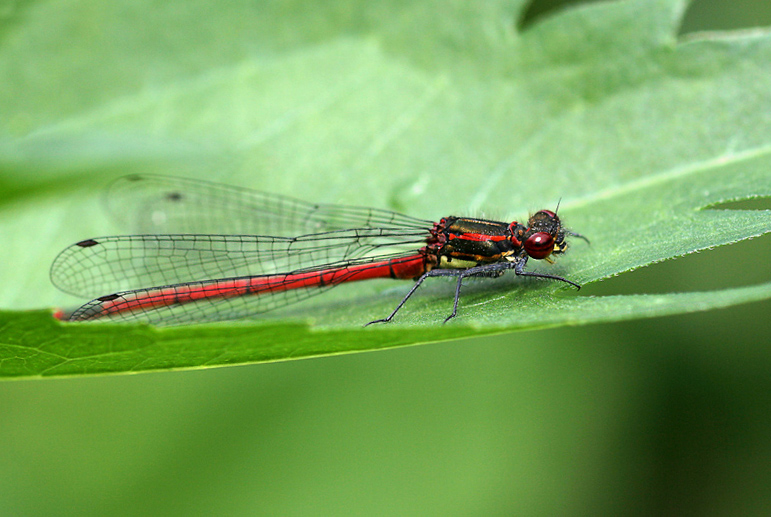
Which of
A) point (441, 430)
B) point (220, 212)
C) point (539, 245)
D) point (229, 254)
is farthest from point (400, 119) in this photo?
point (441, 430)

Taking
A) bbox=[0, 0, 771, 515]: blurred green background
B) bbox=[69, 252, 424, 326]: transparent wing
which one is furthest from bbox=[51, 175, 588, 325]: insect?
bbox=[0, 0, 771, 515]: blurred green background

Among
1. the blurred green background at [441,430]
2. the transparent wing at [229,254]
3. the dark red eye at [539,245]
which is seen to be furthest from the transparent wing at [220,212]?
the blurred green background at [441,430]

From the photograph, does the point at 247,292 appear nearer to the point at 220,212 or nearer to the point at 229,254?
the point at 229,254

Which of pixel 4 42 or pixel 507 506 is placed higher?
pixel 4 42

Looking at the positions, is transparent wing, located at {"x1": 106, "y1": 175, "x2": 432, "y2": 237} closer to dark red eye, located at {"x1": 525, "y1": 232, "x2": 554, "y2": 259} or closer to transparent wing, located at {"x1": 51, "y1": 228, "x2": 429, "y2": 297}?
transparent wing, located at {"x1": 51, "y1": 228, "x2": 429, "y2": 297}

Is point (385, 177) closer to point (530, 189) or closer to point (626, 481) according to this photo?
point (530, 189)

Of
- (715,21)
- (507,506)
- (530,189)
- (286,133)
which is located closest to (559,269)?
(530,189)
